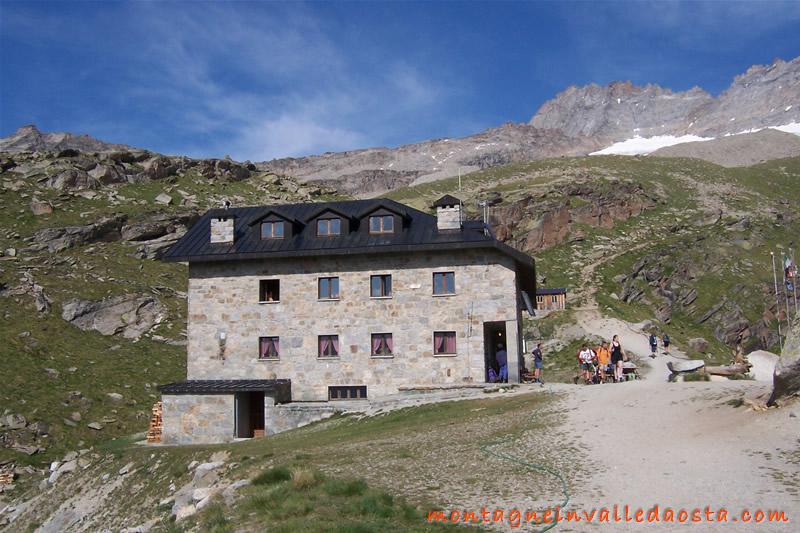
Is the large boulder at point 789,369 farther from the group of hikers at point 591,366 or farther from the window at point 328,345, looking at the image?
the window at point 328,345

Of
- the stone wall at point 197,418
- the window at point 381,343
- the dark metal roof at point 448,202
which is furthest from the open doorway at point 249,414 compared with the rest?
the dark metal roof at point 448,202

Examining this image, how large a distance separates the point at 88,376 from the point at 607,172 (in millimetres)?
90341

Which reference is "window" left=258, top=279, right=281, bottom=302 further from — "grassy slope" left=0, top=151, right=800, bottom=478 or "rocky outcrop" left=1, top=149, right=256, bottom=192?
"rocky outcrop" left=1, top=149, right=256, bottom=192

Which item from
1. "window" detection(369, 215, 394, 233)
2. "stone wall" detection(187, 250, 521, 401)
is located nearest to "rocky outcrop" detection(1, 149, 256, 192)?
"stone wall" detection(187, 250, 521, 401)

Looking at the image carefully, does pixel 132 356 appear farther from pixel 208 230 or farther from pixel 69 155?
pixel 69 155

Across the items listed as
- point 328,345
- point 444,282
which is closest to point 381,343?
point 328,345

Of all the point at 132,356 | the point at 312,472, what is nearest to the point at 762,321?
the point at 132,356

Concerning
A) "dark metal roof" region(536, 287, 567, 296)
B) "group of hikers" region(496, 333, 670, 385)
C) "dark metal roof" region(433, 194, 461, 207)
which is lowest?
"group of hikers" region(496, 333, 670, 385)

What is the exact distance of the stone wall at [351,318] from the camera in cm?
2905

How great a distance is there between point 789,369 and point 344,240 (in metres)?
19.8

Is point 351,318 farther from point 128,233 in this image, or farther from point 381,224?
point 128,233

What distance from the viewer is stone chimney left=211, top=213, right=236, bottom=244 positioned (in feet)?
105

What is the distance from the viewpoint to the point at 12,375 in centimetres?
3300

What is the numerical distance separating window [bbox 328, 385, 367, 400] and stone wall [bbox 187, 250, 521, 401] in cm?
31
